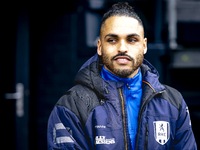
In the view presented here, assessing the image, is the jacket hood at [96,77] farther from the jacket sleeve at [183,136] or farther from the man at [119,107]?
the jacket sleeve at [183,136]

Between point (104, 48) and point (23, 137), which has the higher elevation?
point (104, 48)

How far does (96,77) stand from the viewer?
1.76m

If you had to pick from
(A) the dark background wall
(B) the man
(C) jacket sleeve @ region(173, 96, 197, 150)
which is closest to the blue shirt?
(B) the man

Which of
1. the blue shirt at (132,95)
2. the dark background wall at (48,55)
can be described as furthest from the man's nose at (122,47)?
the dark background wall at (48,55)

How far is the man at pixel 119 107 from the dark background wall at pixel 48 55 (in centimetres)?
196

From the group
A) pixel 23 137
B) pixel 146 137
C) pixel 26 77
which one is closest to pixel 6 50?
pixel 26 77

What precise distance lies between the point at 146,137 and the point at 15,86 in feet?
8.64

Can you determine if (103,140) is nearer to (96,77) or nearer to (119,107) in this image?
(119,107)

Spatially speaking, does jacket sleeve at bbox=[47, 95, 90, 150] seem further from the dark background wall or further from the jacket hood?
the dark background wall

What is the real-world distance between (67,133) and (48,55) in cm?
241

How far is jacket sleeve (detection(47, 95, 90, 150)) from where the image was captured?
5.06ft

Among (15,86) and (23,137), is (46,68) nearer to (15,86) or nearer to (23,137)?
(15,86)

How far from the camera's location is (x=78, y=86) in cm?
178

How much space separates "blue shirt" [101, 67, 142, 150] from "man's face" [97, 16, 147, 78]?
56 mm
